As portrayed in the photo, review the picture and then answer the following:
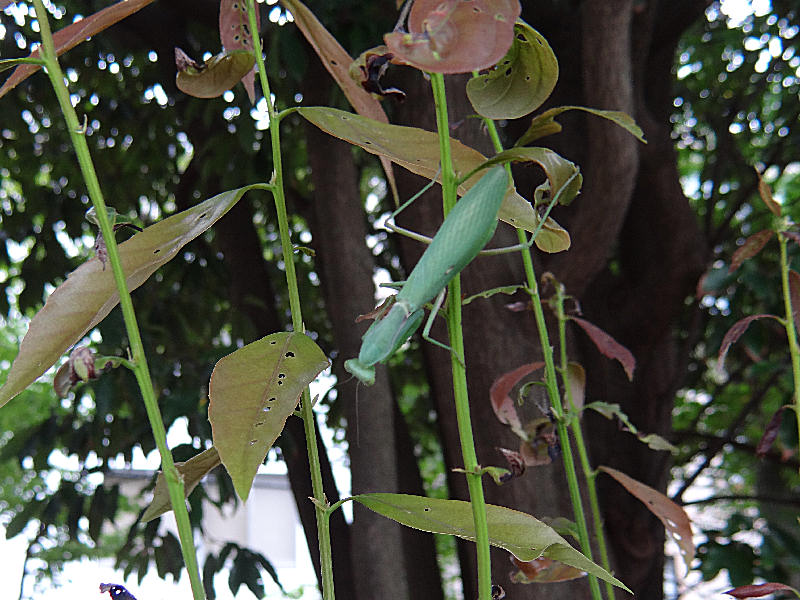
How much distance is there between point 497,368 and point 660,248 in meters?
0.78

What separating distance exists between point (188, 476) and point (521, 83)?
0.90 ft

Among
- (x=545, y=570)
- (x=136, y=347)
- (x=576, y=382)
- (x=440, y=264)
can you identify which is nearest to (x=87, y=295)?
(x=136, y=347)

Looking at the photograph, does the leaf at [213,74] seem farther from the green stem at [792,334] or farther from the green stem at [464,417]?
the green stem at [792,334]

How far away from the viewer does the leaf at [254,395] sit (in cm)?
36

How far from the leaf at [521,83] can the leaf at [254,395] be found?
0.49 feet

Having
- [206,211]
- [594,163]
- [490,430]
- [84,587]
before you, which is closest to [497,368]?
[490,430]

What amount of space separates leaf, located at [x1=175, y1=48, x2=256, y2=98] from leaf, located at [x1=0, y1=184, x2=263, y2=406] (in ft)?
0.29

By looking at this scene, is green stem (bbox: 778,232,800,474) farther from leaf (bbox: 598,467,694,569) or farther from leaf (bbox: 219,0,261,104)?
leaf (bbox: 219,0,261,104)

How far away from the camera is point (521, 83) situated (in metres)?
0.41

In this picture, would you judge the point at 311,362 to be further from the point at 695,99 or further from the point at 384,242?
the point at 695,99

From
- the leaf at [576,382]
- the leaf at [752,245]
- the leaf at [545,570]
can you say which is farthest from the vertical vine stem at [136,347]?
the leaf at [752,245]

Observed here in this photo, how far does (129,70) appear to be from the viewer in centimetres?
226

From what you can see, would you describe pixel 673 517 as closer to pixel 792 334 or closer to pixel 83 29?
pixel 792 334

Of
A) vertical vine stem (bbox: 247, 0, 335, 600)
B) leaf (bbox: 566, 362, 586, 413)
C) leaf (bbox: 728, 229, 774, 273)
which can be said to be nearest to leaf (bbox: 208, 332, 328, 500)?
vertical vine stem (bbox: 247, 0, 335, 600)
